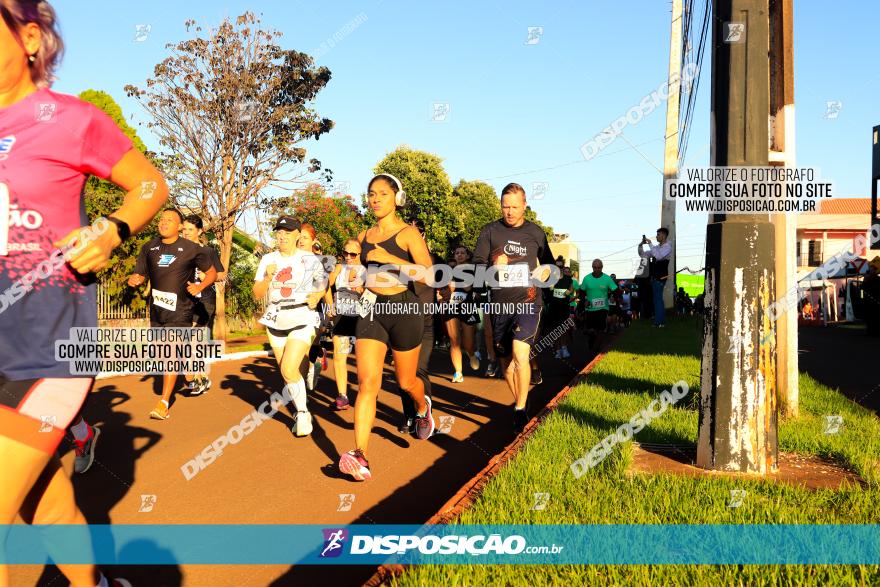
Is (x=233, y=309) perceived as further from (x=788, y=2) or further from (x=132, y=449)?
(x=788, y=2)

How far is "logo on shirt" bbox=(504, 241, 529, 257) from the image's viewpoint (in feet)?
24.1

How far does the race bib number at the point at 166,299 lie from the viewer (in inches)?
349

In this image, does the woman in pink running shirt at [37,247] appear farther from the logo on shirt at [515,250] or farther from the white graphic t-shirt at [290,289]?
the logo on shirt at [515,250]

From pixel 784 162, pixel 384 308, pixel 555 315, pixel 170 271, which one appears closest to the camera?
pixel 384 308

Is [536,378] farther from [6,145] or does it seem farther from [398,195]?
[6,145]

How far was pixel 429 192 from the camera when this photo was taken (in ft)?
208

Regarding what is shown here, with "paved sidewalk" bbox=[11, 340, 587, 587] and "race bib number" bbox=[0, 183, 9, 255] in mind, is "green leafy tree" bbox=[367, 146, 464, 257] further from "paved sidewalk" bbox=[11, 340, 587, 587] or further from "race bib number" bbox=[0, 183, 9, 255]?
"race bib number" bbox=[0, 183, 9, 255]

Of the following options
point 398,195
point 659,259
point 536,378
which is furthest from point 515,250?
point 659,259

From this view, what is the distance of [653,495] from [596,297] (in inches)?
424

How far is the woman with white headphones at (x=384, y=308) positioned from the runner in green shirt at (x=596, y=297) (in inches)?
359

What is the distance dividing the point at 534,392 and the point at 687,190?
13.4 feet

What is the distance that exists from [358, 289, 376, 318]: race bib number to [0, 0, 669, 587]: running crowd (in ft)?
0.04

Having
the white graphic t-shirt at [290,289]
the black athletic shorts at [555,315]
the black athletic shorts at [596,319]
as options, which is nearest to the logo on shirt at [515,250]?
the white graphic t-shirt at [290,289]

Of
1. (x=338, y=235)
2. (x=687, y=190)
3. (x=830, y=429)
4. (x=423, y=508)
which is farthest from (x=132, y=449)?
(x=338, y=235)
